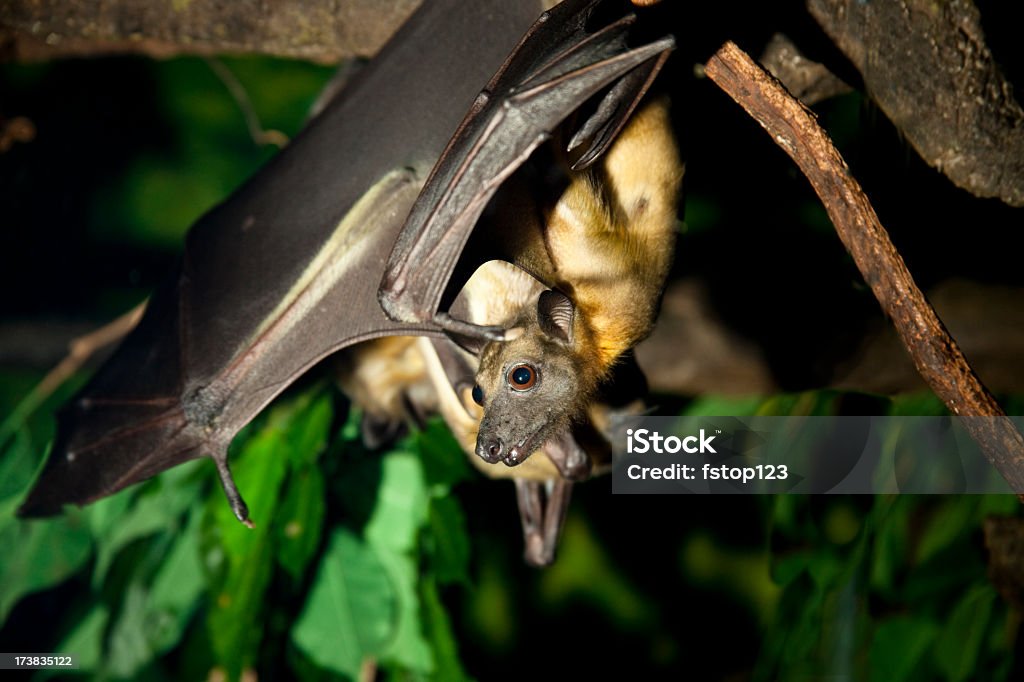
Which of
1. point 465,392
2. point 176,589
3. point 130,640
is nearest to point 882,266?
point 465,392

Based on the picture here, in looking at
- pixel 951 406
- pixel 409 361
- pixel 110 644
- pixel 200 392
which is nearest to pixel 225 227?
pixel 200 392

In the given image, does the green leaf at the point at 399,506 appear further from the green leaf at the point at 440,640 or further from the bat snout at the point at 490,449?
the bat snout at the point at 490,449

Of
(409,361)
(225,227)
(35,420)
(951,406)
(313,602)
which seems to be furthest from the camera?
(35,420)

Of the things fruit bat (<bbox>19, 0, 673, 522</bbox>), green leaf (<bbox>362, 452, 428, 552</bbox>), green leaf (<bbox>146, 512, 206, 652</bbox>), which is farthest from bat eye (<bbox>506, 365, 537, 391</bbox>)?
green leaf (<bbox>146, 512, 206, 652</bbox>)

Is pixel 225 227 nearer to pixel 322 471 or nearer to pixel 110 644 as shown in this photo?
pixel 322 471

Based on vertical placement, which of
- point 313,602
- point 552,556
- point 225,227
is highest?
point 225,227

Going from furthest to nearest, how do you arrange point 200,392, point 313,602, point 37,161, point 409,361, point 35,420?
point 37,161
point 35,420
point 409,361
point 313,602
point 200,392

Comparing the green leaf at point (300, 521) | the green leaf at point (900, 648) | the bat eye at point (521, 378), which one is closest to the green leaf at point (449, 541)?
the green leaf at point (300, 521)
